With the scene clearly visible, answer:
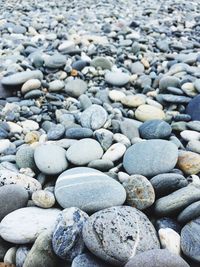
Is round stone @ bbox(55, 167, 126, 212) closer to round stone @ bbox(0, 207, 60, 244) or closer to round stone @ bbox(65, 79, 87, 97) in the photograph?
round stone @ bbox(0, 207, 60, 244)

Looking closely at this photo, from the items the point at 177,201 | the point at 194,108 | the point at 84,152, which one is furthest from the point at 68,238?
the point at 194,108

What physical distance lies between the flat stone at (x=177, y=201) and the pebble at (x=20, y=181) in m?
0.65

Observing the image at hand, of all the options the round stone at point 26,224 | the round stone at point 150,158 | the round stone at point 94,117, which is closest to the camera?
the round stone at point 26,224

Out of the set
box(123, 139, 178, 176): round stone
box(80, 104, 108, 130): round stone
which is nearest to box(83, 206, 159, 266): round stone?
box(123, 139, 178, 176): round stone

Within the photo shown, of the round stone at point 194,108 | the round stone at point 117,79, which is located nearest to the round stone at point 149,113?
the round stone at point 194,108

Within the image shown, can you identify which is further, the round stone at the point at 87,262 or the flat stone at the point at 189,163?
the flat stone at the point at 189,163

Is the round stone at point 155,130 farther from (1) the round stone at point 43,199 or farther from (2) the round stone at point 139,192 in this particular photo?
(1) the round stone at point 43,199

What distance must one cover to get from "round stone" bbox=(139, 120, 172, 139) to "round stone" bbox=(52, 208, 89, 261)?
889mm

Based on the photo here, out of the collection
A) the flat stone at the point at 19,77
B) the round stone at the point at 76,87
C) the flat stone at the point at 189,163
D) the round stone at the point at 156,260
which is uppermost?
the round stone at the point at 156,260

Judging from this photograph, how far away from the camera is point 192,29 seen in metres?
4.89

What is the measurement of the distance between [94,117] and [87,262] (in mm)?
1179

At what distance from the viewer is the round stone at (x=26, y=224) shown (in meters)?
1.78

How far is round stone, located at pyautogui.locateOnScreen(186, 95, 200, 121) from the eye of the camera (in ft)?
8.81

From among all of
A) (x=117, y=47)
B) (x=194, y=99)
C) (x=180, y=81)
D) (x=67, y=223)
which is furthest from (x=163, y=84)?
(x=67, y=223)
